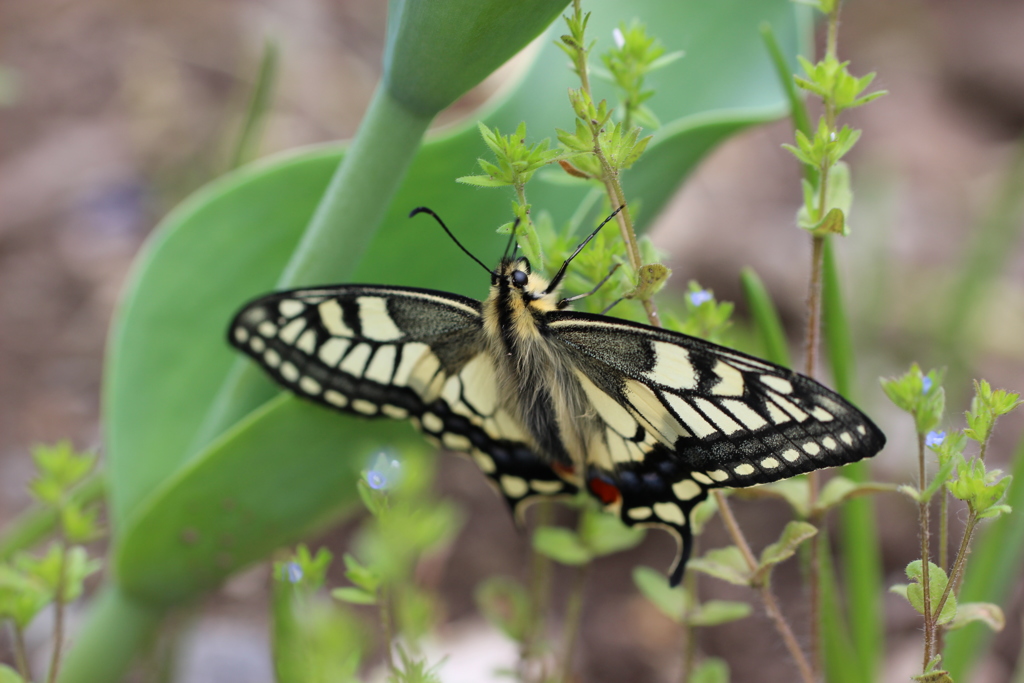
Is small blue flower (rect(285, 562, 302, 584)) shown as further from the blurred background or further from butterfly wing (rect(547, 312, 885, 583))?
the blurred background

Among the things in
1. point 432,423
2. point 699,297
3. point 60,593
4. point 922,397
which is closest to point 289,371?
point 432,423

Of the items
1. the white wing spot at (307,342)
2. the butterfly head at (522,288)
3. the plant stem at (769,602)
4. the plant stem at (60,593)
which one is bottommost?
the plant stem at (60,593)

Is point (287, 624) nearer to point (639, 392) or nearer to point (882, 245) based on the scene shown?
point (639, 392)

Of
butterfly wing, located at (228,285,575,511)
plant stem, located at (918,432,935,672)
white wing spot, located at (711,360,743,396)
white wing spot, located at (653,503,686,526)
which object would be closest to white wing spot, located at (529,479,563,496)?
butterfly wing, located at (228,285,575,511)

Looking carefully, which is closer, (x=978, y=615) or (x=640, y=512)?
(x=978, y=615)

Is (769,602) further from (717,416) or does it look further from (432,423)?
(432,423)

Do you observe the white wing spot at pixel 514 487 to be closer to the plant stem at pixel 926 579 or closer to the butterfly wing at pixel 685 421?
the butterfly wing at pixel 685 421

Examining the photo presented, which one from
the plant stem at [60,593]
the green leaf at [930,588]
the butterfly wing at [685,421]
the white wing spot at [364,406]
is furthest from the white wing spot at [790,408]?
the plant stem at [60,593]
